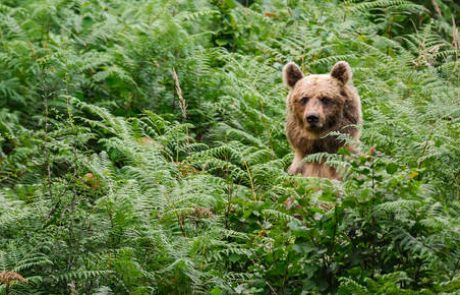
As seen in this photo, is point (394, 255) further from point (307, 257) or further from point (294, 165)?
point (294, 165)

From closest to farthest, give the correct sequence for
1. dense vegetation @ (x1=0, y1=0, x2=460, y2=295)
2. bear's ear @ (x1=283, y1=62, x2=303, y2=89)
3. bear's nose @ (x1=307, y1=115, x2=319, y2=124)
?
dense vegetation @ (x1=0, y1=0, x2=460, y2=295), bear's nose @ (x1=307, y1=115, x2=319, y2=124), bear's ear @ (x1=283, y1=62, x2=303, y2=89)

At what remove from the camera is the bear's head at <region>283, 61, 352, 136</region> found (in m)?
8.89

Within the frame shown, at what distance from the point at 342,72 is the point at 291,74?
0.52 m

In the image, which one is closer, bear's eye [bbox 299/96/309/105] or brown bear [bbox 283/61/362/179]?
brown bear [bbox 283/61/362/179]

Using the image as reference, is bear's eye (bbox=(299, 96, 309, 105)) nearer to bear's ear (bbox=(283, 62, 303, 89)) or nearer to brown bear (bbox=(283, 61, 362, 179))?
brown bear (bbox=(283, 61, 362, 179))

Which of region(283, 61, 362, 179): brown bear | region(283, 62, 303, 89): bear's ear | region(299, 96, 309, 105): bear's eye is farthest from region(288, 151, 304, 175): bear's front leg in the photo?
region(283, 62, 303, 89): bear's ear

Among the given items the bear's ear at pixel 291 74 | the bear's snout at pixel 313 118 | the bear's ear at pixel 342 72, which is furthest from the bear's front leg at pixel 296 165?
the bear's ear at pixel 342 72

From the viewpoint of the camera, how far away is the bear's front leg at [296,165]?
8828 millimetres

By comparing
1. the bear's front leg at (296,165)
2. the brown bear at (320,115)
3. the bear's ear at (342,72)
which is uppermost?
the bear's ear at (342,72)

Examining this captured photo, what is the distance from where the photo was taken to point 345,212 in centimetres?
592

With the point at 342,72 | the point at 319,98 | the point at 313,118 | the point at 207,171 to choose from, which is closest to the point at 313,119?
the point at 313,118

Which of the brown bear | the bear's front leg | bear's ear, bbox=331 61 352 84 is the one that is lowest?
the bear's front leg

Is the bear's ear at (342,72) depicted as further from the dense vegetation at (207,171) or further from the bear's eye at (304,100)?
the dense vegetation at (207,171)

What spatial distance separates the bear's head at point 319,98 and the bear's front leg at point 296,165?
272 mm
